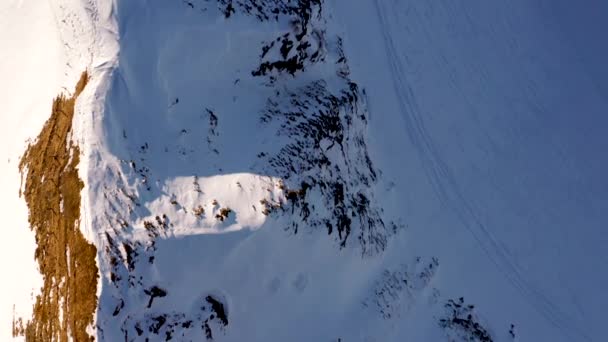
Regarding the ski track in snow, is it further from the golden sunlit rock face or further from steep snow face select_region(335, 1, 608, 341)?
the golden sunlit rock face

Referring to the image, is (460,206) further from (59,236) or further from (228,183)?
(59,236)

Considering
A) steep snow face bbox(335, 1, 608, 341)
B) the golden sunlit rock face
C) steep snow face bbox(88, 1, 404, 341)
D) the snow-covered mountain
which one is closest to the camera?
the golden sunlit rock face

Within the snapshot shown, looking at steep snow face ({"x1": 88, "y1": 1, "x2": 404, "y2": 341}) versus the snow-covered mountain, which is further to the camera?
the snow-covered mountain

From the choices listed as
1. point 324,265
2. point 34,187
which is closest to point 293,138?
point 324,265

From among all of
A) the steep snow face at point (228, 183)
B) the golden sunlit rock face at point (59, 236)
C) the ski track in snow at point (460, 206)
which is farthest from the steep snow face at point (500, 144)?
the golden sunlit rock face at point (59, 236)

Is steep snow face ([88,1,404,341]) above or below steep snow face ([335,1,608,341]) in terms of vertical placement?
below

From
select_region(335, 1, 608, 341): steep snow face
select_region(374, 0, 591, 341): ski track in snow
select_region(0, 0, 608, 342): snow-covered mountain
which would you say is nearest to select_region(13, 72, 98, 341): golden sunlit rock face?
select_region(0, 0, 608, 342): snow-covered mountain

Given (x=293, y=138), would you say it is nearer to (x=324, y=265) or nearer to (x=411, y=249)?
(x=324, y=265)
